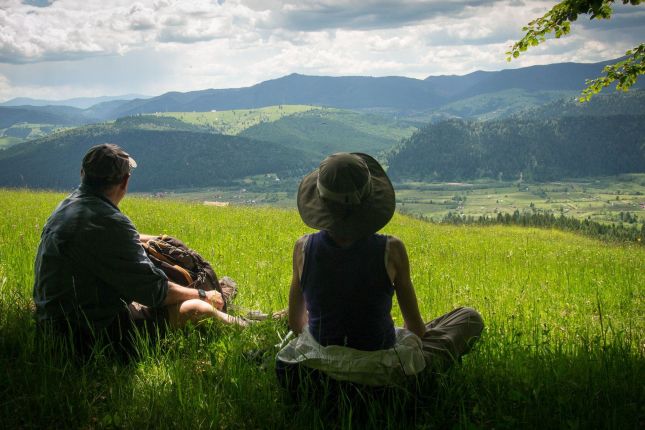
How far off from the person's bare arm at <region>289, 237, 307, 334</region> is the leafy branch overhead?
7.31m

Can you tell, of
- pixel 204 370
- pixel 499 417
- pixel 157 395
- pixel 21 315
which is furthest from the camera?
pixel 21 315

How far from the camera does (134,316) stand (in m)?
4.86

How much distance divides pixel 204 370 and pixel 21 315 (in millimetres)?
1878

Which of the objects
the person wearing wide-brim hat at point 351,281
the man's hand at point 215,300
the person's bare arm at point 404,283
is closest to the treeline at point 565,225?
the man's hand at point 215,300

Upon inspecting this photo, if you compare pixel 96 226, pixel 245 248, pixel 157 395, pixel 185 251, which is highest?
pixel 96 226

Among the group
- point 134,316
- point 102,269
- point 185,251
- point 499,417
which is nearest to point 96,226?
point 102,269

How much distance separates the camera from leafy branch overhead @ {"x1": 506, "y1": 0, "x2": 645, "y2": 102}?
9.06 metres

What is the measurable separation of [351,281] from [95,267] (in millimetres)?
2182

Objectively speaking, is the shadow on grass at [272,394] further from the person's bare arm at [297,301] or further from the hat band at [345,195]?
the hat band at [345,195]

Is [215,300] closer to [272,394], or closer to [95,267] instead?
[95,267]

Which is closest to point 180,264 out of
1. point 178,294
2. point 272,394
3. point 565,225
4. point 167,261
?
point 167,261

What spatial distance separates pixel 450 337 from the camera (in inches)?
165

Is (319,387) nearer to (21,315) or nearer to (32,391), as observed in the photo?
(32,391)

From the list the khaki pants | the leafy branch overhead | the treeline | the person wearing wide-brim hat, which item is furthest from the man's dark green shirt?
the treeline
